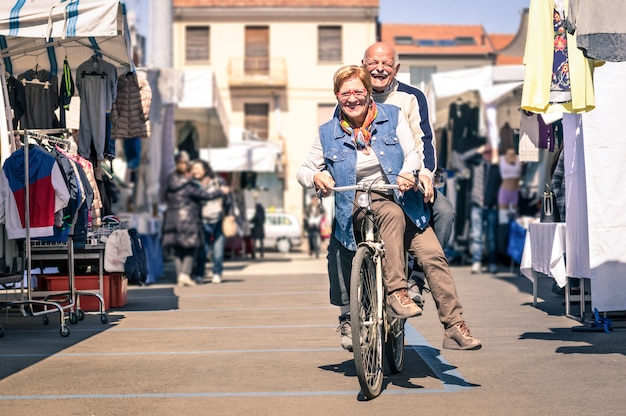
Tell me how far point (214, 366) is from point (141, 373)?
21.0 inches

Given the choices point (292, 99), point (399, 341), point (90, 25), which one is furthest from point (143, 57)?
point (292, 99)

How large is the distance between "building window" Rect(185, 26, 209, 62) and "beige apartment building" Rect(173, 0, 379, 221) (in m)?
0.05

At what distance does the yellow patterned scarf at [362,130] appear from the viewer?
636cm

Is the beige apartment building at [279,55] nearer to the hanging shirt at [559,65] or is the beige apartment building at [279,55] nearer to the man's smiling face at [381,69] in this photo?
the hanging shirt at [559,65]

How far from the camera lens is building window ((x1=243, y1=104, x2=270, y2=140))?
51.5m

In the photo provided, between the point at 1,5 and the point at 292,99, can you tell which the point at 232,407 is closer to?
the point at 1,5

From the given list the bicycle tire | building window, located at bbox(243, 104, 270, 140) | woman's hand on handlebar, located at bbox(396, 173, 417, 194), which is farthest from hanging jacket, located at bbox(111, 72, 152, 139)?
building window, located at bbox(243, 104, 270, 140)

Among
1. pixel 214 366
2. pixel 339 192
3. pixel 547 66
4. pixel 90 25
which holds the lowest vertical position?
pixel 214 366

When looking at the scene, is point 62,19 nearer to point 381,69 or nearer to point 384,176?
point 381,69

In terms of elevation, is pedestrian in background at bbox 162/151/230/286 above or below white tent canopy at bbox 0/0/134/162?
below

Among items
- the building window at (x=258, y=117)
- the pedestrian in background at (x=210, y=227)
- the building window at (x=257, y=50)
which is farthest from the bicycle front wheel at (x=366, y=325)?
the building window at (x=258, y=117)

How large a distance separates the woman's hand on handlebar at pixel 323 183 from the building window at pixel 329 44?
45527 mm

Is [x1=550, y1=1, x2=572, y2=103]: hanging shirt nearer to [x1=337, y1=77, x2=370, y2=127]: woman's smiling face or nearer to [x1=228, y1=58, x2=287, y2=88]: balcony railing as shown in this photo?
[x1=337, y1=77, x2=370, y2=127]: woman's smiling face

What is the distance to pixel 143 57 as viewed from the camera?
21891mm
